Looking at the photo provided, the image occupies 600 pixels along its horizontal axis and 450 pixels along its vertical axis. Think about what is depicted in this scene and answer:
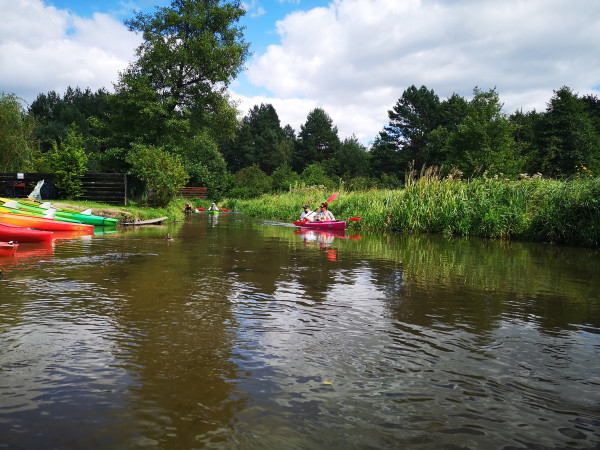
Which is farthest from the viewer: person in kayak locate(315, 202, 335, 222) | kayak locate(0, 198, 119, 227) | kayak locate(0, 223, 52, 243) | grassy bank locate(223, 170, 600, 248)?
person in kayak locate(315, 202, 335, 222)

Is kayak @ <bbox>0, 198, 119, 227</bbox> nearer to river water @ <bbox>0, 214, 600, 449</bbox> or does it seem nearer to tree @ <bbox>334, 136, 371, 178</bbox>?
river water @ <bbox>0, 214, 600, 449</bbox>

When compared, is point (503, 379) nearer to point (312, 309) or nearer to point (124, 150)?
point (312, 309)

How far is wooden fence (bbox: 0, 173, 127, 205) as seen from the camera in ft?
65.8

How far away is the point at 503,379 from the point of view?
2773mm

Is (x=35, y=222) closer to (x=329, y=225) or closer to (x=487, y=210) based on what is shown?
(x=329, y=225)

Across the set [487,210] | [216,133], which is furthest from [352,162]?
[487,210]

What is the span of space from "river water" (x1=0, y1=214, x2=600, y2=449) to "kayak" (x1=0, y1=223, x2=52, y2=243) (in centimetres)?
313

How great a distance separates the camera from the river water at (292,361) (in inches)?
83.5

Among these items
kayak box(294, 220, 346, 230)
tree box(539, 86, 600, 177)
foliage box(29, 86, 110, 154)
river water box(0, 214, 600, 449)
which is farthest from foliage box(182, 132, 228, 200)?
river water box(0, 214, 600, 449)

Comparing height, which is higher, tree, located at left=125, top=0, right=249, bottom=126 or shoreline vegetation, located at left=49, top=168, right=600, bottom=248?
tree, located at left=125, top=0, right=249, bottom=126

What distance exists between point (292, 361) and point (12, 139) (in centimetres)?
3329

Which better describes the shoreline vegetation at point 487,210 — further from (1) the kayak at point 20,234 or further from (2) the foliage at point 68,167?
(1) the kayak at point 20,234

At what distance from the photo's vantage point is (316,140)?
75.3 meters

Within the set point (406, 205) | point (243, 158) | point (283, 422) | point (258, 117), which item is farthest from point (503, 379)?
point (258, 117)
